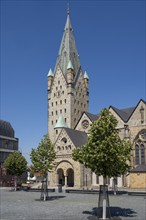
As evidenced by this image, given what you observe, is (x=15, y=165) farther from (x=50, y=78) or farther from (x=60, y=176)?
(x=50, y=78)

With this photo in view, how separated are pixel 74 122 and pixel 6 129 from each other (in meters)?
21.2

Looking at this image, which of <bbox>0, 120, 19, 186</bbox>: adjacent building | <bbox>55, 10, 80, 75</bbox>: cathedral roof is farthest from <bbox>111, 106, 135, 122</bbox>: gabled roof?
<bbox>0, 120, 19, 186</bbox>: adjacent building

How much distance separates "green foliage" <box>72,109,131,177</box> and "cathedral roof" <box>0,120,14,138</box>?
220 feet

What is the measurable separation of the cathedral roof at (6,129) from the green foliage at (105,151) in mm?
67001

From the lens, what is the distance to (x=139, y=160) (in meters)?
60.8

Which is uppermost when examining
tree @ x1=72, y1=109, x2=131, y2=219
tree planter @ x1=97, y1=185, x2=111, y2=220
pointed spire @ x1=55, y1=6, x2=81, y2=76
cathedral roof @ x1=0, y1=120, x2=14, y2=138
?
pointed spire @ x1=55, y1=6, x2=81, y2=76

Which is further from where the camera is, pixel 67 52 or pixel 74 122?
pixel 67 52

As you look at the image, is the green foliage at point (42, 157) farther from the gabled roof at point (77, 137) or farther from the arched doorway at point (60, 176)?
the arched doorway at point (60, 176)

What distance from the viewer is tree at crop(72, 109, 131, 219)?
20188 mm

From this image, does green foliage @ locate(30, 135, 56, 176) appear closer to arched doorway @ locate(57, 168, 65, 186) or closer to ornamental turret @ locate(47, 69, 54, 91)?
arched doorway @ locate(57, 168, 65, 186)

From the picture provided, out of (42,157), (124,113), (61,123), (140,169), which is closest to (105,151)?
(42,157)

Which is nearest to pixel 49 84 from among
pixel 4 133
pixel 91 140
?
pixel 4 133

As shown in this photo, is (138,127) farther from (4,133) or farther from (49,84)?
(4,133)

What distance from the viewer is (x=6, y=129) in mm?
87188
